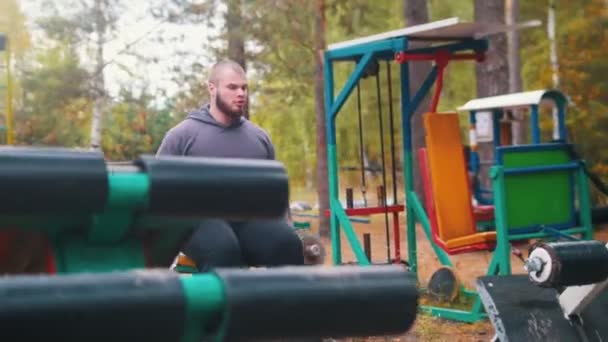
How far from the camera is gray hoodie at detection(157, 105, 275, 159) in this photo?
4297mm

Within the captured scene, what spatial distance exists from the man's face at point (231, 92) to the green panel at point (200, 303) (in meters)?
3.28

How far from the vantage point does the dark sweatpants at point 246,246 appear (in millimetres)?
3203

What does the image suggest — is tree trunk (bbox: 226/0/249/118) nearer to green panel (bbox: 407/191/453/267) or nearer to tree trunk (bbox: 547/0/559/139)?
tree trunk (bbox: 547/0/559/139)

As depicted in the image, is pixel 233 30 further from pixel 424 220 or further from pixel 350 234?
pixel 424 220

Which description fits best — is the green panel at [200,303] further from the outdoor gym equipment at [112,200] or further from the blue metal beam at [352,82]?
the blue metal beam at [352,82]

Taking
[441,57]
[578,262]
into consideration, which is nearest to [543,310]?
[578,262]

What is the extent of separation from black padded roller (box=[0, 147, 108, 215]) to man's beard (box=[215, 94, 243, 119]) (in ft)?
10.6

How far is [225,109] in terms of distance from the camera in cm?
441

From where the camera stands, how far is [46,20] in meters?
18.9

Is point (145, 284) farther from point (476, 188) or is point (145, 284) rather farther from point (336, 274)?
point (476, 188)

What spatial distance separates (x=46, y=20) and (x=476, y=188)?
10.4m

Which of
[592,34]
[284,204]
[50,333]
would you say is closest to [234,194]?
[284,204]

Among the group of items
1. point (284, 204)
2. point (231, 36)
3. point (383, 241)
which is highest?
point (231, 36)

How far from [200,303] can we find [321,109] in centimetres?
1376
